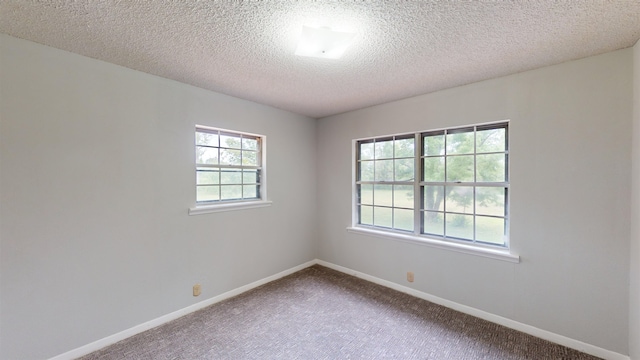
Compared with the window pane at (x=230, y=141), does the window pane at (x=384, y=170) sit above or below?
below

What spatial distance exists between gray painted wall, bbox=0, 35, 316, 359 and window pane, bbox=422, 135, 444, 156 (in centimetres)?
221

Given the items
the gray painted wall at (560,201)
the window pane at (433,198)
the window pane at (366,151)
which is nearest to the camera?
the gray painted wall at (560,201)

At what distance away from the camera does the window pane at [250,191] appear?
3.15 meters

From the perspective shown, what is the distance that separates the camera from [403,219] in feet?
10.2

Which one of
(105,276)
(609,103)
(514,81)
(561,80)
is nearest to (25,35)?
(105,276)

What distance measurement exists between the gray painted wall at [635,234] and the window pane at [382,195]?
1.96 m

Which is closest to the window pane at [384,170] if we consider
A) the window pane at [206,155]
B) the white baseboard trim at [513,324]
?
the white baseboard trim at [513,324]

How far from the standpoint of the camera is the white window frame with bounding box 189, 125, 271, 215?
267 cm

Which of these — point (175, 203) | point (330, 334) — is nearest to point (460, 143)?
point (330, 334)

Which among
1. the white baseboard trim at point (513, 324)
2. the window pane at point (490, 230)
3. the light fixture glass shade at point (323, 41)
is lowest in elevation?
the white baseboard trim at point (513, 324)

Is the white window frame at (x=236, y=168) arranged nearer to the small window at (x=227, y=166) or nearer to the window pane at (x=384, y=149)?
the small window at (x=227, y=166)

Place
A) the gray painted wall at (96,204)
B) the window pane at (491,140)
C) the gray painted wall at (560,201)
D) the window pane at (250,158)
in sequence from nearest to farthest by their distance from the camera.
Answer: the gray painted wall at (96,204) → the gray painted wall at (560,201) → the window pane at (491,140) → the window pane at (250,158)

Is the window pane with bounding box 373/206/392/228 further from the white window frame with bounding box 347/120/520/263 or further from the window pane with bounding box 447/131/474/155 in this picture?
the window pane with bounding box 447/131/474/155

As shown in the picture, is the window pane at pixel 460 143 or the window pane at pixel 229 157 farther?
the window pane at pixel 229 157
